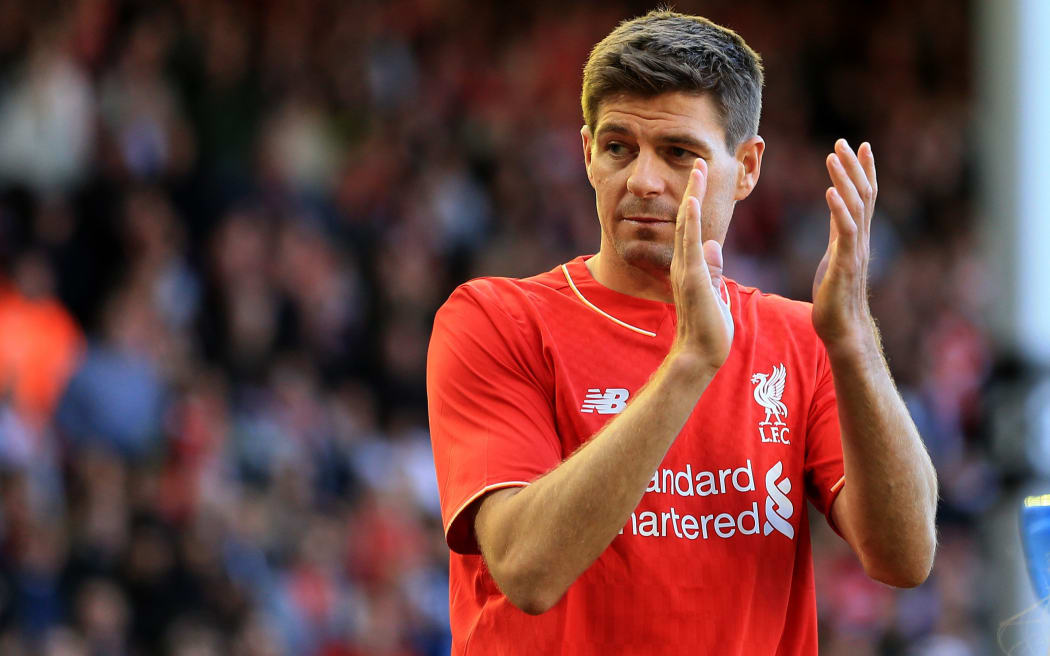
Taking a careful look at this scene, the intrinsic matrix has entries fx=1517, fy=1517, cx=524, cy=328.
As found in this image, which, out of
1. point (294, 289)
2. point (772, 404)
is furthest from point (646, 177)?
point (294, 289)

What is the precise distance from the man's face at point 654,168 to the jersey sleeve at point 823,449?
0.41 metres

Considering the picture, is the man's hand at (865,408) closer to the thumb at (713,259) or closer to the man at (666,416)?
the man at (666,416)

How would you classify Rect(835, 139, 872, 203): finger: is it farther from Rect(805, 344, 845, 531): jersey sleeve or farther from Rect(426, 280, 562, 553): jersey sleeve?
Rect(426, 280, 562, 553): jersey sleeve

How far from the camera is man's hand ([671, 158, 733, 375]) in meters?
2.67

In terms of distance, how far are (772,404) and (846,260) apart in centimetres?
44

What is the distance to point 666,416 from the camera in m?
2.64

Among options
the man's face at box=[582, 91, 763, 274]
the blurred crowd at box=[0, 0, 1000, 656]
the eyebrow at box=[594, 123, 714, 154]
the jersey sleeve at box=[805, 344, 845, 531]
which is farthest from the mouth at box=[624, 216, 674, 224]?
the blurred crowd at box=[0, 0, 1000, 656]

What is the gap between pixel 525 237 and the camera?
1157 cm

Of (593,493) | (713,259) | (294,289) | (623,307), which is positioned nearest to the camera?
(593,493)

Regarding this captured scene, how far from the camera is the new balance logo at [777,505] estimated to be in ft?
9.90

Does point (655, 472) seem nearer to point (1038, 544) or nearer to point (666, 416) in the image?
point (666, 416)

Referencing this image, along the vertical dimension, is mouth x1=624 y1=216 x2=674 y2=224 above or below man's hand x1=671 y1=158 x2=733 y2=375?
above

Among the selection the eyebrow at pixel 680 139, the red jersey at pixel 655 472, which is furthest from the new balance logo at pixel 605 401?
the eyebrow at pixel 680 139

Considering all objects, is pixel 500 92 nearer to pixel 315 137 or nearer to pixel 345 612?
pixel 315 137
